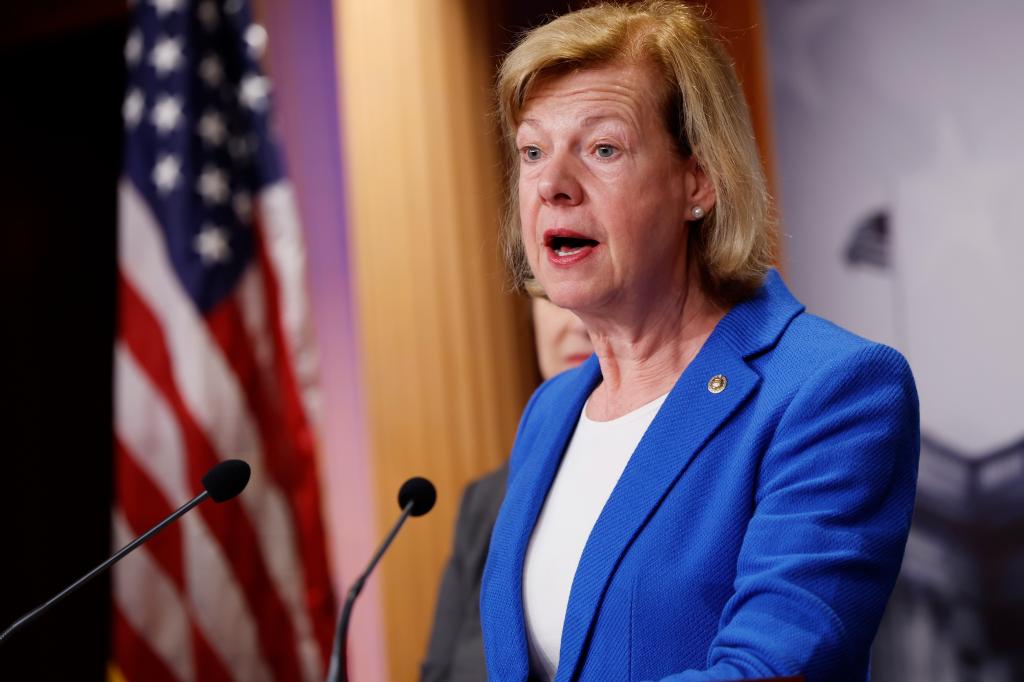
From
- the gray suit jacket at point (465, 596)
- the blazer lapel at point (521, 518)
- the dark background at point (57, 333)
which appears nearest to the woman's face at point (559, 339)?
the gray suit jacket at point (465, 596)

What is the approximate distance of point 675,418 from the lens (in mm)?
→ 1283

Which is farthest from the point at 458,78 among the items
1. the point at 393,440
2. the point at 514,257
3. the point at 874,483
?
the point at 874,483

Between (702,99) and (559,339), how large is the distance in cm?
115

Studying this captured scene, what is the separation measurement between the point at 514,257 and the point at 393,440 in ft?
4.76

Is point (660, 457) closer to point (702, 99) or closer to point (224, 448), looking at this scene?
point (702, 99)

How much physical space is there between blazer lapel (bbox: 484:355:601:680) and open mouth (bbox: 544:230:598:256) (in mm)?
266

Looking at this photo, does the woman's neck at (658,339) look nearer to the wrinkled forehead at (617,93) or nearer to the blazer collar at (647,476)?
the blazer collar at (647,476)

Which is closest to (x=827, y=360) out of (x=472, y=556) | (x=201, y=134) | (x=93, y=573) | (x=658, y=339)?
(x=658, y=339)

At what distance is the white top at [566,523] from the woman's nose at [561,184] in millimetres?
302

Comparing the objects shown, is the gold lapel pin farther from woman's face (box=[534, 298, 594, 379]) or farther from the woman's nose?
woman's face (box=[534, 298, 594, 379])

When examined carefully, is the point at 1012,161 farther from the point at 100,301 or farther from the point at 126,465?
the point at 100,301

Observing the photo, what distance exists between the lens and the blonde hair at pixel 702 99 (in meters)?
1.38

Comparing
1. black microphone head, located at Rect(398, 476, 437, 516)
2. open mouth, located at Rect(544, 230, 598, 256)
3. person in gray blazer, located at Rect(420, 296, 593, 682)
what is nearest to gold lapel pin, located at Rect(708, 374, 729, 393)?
open mouth, located at Rect(544, 230, 598, 256)

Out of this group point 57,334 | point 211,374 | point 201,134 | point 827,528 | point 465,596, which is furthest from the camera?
point 57,334
